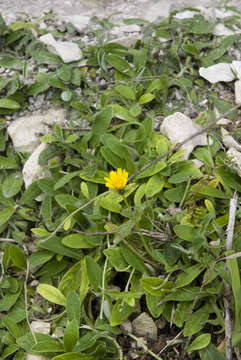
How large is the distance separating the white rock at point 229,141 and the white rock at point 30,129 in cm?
105

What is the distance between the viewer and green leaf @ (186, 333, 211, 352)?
1.84 metres

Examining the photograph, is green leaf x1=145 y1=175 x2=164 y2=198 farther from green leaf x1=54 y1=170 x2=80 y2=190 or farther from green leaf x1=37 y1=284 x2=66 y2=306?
green leaf x1=37 y1=284 x2=66 y2=306

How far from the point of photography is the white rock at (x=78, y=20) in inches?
127

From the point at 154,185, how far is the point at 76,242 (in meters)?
0.53

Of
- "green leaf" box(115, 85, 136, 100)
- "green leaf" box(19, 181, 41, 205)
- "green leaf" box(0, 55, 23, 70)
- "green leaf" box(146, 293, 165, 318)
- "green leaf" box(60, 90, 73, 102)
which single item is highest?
"green leaf" box(0, 55, 23, 70)

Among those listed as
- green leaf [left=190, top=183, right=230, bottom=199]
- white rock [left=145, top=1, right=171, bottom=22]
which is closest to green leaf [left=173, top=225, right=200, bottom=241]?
green leaf [left=190, top=183, right=230, bottom=199]

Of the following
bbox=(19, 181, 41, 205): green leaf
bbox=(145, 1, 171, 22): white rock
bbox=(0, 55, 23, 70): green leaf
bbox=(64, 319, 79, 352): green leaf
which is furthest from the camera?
bbox=(145, 1, 171, 22): white rock

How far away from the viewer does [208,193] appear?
2170 millimetres

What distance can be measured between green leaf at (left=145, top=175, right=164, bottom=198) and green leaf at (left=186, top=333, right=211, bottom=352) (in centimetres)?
75

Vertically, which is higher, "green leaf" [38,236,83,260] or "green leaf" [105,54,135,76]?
"green leaf" [105,54,135,76]

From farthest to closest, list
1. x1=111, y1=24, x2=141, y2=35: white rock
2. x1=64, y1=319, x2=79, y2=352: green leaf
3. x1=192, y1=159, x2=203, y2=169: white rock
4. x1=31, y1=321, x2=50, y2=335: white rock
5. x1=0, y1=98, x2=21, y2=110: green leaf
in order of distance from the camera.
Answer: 1. x1=111, y1=24, x2=141, y2=35: white rock
2. x1=0, y1=98, x2=21, y2=110: green leaf
3. x1=192, y1=159, x2=203, y2=169: white rock
4. x1=31, y1=321, x2=50, y2=335: white rock
5. x1=64, y1=319, x2=79, y2=352: green leaf

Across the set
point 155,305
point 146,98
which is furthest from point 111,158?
point 155,305

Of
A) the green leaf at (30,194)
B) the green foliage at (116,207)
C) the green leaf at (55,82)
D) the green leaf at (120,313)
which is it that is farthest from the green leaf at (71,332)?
the green leaf at (55,82)

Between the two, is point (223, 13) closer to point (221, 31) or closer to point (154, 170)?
point (221, 31)
